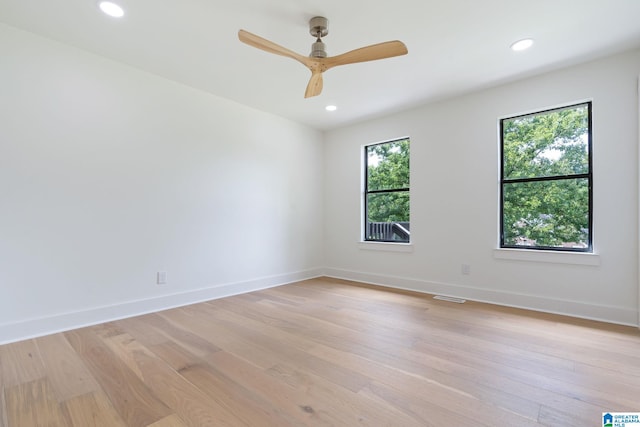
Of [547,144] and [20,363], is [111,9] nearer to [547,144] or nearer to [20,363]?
[20,363]

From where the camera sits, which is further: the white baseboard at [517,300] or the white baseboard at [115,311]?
the white baseboard at [517,300]

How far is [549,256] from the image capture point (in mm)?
3180

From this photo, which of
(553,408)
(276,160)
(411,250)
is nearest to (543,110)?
(411,250)

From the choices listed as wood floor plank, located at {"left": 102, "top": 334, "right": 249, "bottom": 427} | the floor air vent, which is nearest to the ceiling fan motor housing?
wood floor plank, located at {"left": 102, "top": 334, "right": 249, "bottom": 427}

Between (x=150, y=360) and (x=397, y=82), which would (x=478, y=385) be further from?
(x=397, y=82)

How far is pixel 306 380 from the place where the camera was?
1857mm

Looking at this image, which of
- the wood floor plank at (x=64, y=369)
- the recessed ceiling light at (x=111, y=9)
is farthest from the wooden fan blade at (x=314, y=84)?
the wood floor plank at (x=64, y=369)

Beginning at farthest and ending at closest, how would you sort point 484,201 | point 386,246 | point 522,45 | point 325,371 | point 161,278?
point 386,246 → point 484,201 → point 161,278 → point 522,45 → point 325,371

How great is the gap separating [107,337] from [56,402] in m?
0.93

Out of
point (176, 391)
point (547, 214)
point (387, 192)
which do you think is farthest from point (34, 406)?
point (547, 214)

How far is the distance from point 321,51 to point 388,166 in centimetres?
263

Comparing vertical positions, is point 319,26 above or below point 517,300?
above

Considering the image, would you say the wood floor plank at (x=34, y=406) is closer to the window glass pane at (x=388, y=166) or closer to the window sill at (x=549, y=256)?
the window sill at (x=549, y=256)

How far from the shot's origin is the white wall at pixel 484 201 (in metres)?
2.83
